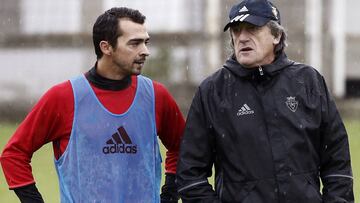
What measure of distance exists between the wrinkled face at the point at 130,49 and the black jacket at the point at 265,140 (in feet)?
1.48

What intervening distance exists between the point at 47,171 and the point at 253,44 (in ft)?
28.5

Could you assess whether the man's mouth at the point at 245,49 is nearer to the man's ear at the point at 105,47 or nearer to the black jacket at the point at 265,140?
the black jacket at the point at 265,140

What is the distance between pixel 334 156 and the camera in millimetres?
4891

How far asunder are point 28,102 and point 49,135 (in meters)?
14.5

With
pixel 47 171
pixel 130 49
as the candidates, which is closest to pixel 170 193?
pixel 130 49

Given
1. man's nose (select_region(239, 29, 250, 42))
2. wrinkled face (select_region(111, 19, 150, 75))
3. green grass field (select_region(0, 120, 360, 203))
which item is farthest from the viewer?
green grass field (select_region(0, 120, 360, 203))

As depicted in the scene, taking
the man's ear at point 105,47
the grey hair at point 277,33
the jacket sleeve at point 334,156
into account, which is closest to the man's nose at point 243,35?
the grey hair at point 277,33

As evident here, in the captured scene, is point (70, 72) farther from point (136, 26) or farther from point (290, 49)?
point (136, 26)

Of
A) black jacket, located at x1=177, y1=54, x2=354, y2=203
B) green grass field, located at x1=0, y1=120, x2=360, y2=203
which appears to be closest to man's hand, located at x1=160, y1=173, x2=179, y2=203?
black jacket, located at x1=177, y1=54, x2=354, y2=203

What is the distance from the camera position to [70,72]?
65.9ft

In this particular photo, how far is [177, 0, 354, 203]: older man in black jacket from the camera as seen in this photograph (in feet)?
15.9

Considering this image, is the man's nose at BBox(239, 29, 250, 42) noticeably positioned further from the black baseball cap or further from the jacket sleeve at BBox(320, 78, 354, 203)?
the jacket sleeve at BBox(320, 78, 354, 203)

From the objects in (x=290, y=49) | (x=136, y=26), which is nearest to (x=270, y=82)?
(x=136, y=26)

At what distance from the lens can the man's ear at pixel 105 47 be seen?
5.34m
